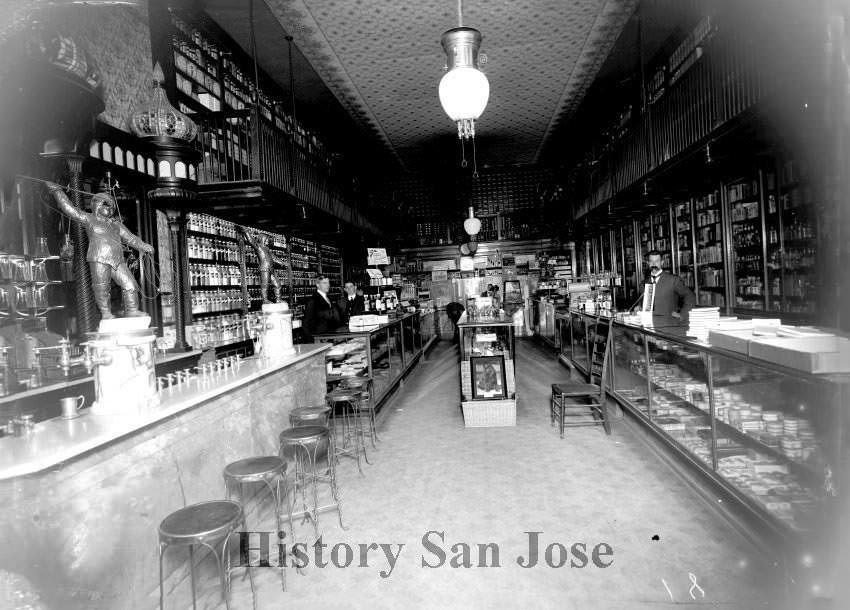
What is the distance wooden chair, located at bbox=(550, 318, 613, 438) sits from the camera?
200 inches

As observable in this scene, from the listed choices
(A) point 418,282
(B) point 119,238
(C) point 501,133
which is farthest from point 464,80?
(A) point 418,282

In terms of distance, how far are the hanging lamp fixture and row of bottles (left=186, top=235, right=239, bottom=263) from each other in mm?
4270

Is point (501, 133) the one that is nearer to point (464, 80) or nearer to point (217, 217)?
point (217, 217)

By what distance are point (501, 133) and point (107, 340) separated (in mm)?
10157

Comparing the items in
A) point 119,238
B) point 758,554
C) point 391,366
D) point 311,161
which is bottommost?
point 758,554

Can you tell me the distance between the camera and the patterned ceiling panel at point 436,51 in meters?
6.17

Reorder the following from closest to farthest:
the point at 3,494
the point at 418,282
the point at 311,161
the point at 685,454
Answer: the point at 3,494 < the point at 685,454 < the point at 311,161 < the point at 418,282

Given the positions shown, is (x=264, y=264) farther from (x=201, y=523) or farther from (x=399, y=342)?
(x=201, y=523)

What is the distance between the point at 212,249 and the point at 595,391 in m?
5.11

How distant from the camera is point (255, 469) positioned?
266 cm

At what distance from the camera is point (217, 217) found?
6836 mm

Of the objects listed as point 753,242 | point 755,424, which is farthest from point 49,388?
point 753,242

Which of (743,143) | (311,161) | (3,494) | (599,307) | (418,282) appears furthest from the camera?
(418,282)

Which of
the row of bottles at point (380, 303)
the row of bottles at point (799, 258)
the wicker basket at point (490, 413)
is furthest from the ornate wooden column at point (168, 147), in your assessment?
the row of bottles at point (799, 258)
